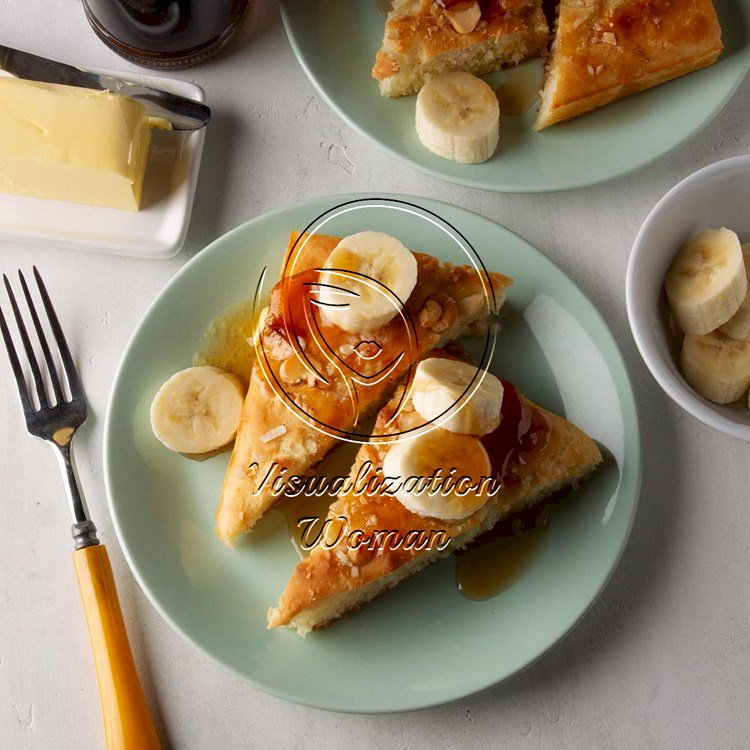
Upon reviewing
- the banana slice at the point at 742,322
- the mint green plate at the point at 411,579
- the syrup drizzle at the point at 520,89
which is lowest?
the mint green plate at the point at 411,579

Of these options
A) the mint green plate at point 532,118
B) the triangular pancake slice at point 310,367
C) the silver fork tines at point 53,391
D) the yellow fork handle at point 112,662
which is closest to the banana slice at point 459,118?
the mint green plate at point 532,118

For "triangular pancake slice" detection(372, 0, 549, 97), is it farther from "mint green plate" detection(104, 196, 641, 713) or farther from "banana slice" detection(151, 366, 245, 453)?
"banana slice" detection(151, 366, 245, 453)

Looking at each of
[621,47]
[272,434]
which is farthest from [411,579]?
[621,47]

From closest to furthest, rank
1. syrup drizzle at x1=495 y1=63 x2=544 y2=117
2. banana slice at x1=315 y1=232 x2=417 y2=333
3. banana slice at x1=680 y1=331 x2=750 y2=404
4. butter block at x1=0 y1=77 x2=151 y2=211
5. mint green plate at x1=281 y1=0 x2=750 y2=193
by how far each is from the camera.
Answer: banana slice at x1=680 y1=331 x2=750 y2=404
banana slice at x1=315 y1=232 x2=417 y2=333
butter block at x1=0 y1=77 x2=151 y2=211
mint green plate at x1=281 y1=0 x2=750 y2=193
syrup drizzle at x1=495 y1=63 x2=544 y2=117

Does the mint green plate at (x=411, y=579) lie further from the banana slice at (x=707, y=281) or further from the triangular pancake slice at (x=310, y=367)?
the banana slice at (x=707, y=281)

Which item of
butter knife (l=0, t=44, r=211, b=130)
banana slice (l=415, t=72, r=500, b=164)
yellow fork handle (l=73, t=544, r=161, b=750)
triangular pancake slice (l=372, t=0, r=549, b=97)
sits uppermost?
Answer: triangular pancake slice (l=372, t=0, r=549, b=97)

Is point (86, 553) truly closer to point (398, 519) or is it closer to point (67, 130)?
point (398, 519)

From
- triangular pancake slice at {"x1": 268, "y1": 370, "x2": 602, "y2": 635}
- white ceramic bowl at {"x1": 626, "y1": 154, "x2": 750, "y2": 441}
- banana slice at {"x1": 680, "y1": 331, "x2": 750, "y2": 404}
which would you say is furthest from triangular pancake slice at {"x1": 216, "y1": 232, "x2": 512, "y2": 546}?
banana slice at {"x1": 680, "y1": 331, "x2": 750, "y2": 404}
